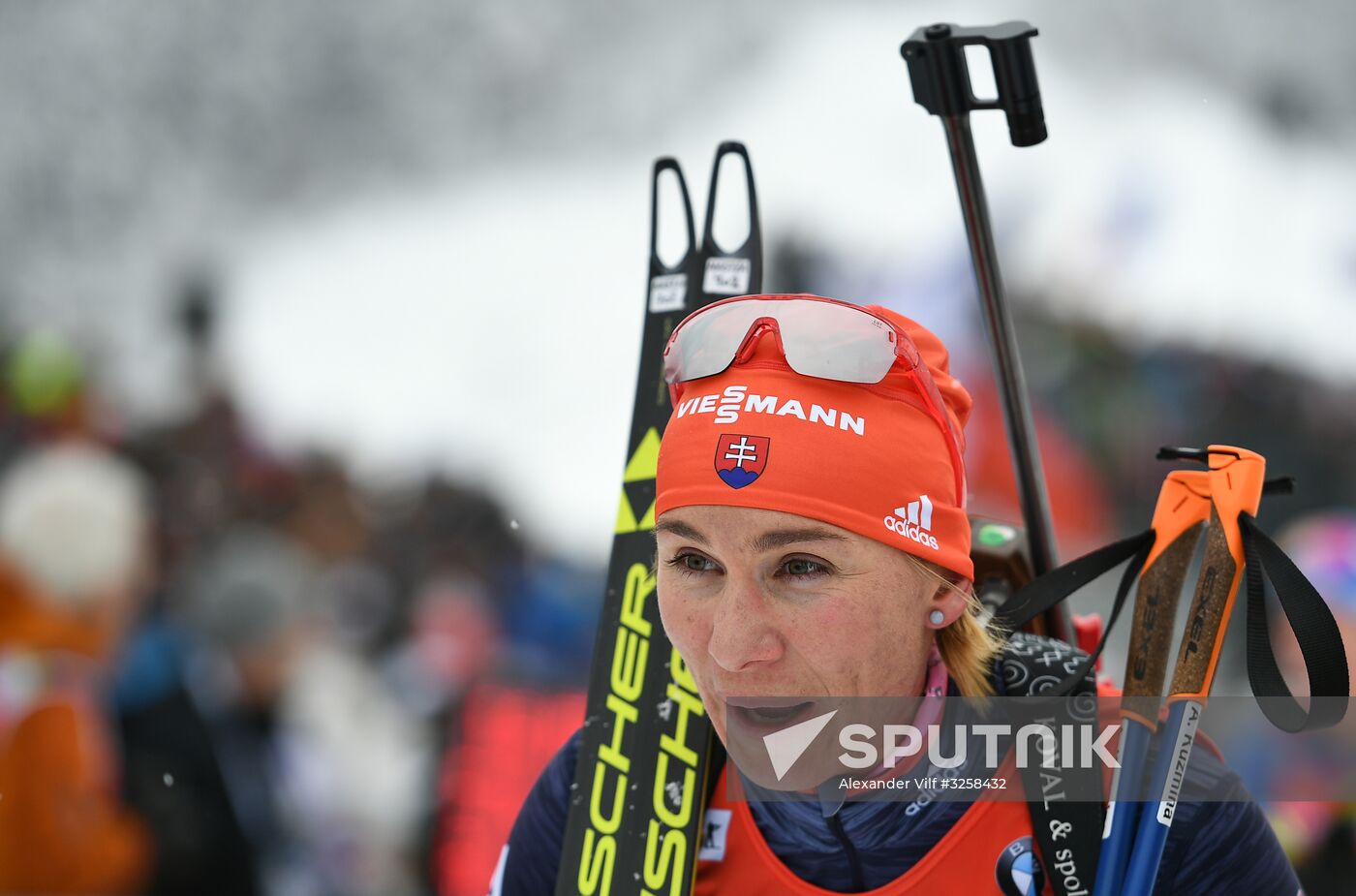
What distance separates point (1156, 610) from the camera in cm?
184

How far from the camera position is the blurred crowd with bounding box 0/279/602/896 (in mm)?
3826

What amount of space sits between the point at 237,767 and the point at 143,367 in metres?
6.12

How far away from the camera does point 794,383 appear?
179 cm

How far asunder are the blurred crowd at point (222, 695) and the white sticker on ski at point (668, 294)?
228cm

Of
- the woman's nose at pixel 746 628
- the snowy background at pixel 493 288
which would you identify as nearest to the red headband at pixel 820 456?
the woman's nose at pixel 746 628

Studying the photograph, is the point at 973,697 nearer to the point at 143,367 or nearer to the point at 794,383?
the point at 794,383

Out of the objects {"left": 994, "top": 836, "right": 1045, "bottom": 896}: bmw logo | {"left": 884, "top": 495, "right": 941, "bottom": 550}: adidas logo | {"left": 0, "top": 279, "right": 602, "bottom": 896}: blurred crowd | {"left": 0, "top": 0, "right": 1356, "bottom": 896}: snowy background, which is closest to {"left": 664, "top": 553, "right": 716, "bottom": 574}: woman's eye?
{"left": 884, "top": 495, "right": 941, "bottom": 550}: adidas logo

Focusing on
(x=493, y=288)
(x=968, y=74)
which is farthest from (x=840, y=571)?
(x=493, y=288)

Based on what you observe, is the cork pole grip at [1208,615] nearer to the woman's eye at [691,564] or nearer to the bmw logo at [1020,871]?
the bmw logo at [1020,871]

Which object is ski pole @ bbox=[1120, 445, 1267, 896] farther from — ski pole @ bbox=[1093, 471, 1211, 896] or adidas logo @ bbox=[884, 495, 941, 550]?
adidas logo @ bbox=[884, 495, 941, 550]

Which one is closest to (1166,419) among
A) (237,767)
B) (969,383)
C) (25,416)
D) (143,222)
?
(969,383)

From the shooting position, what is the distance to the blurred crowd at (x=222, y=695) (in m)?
3.83

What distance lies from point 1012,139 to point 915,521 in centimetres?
57

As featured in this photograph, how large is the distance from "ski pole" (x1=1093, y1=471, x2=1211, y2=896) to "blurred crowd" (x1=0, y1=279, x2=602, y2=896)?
8.99ft
